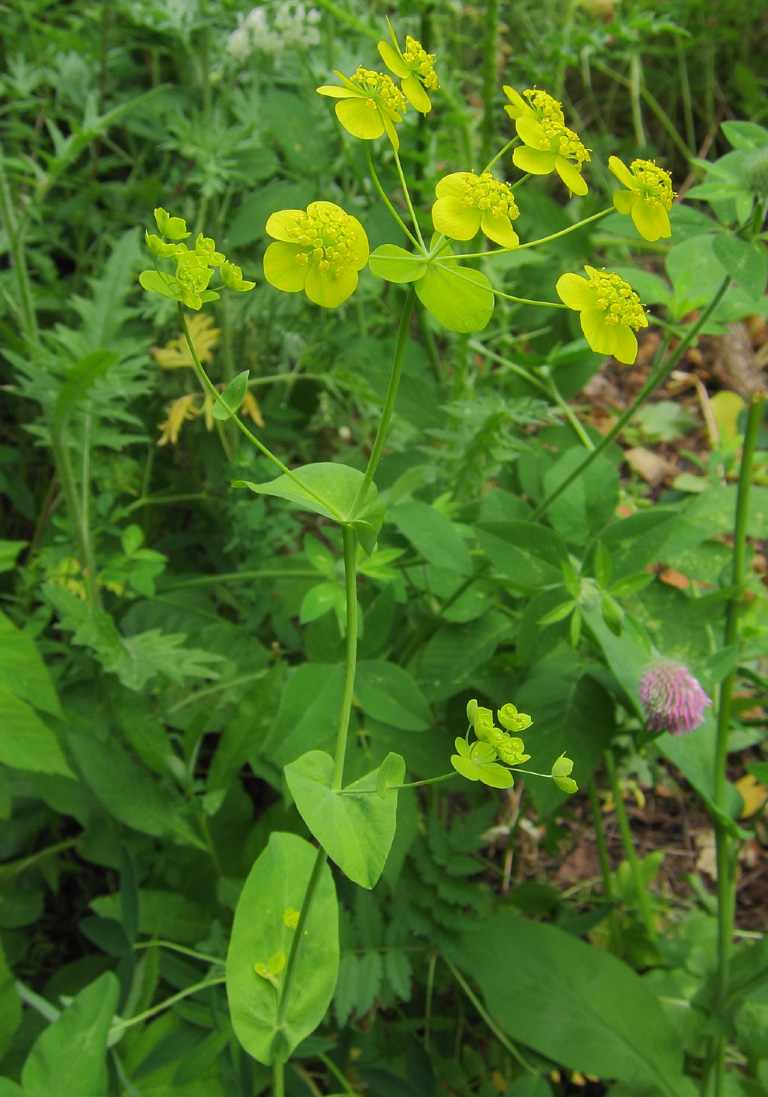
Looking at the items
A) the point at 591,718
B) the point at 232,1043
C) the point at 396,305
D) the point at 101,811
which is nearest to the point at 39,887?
the point at 101,811

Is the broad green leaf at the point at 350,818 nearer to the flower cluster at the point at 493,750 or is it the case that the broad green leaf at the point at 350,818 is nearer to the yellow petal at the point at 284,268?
the flower cluster at the point at 493,750

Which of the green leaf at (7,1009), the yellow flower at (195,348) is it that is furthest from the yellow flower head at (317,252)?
the green leaf at (7,1009)

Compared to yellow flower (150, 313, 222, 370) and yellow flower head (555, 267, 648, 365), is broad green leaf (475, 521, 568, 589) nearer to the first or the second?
yellow flower head (555, 267, 648, 365)

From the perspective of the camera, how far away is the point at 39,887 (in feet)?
4.10

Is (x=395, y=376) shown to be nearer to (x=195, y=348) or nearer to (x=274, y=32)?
(x=195, y=348)

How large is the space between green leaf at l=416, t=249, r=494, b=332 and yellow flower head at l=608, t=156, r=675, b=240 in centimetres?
12

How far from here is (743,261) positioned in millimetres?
844

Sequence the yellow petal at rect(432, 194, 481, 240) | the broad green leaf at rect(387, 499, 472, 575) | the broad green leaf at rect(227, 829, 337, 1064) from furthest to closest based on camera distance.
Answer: the broad green leaf at rect(387, 499, 472, 575), the broad green leaf at rect(227, 829, 337, 1064), the yellow petal at rect(432, 194, 481, 240)

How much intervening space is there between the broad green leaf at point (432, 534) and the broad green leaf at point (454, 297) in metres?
0.40

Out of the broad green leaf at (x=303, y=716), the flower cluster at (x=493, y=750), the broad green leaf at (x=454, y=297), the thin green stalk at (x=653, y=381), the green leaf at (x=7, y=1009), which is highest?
the broad green leaf at (x=454, y=297)

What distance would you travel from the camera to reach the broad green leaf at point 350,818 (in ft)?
1.83

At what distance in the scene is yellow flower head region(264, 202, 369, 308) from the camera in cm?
54

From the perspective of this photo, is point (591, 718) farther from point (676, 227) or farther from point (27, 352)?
point (27, 352)

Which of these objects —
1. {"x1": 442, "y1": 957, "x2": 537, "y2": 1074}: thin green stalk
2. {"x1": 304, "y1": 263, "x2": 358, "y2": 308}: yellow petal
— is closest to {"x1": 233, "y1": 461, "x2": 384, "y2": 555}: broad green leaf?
{"x1": 304, "y1": 263, "x2": 358, "y2": 308}: yellow petal
